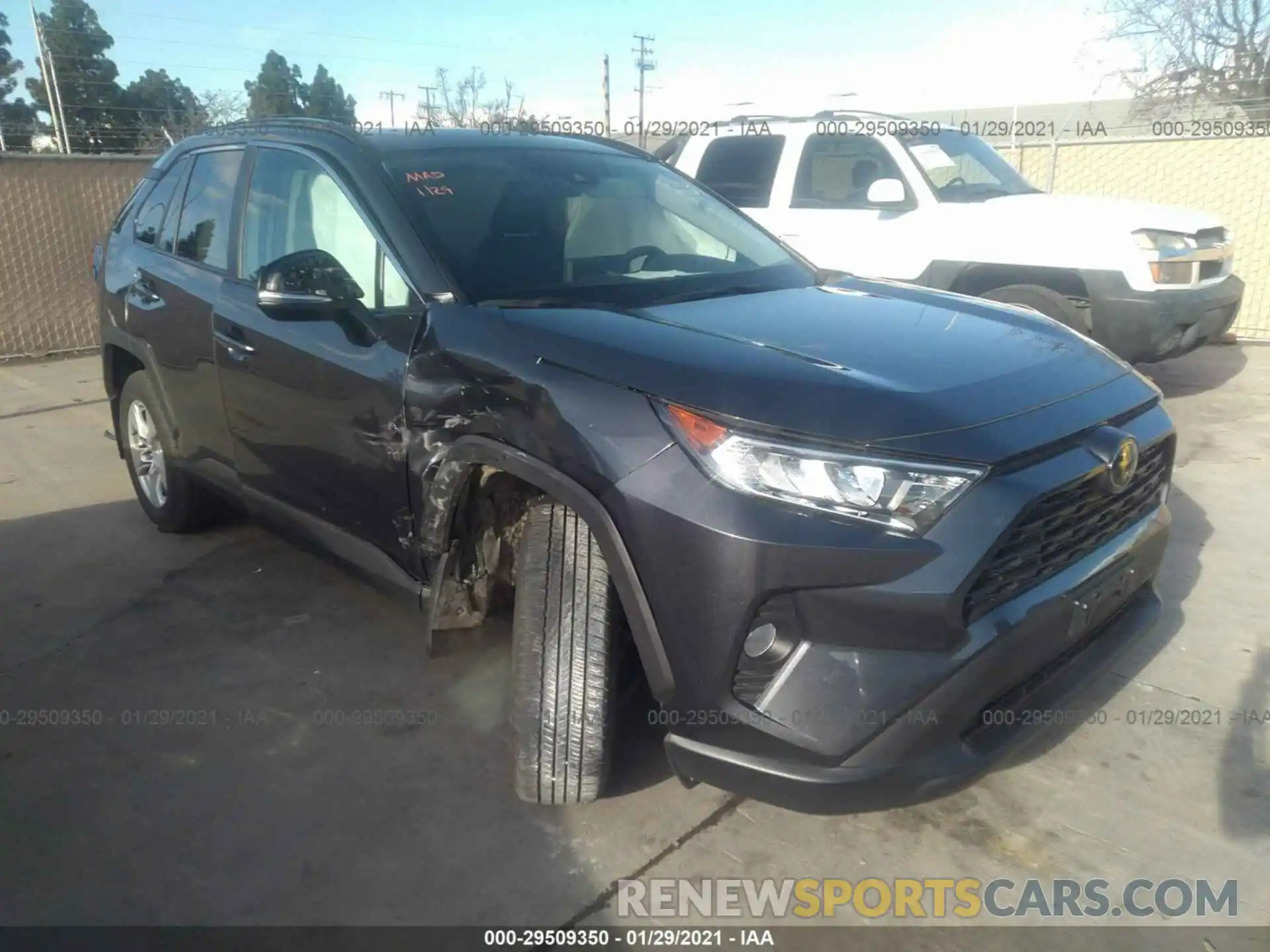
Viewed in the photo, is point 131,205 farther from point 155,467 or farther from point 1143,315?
point 1143,315

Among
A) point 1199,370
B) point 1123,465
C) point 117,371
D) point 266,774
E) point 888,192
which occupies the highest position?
point 888,192

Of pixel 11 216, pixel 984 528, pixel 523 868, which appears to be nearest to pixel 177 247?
pixel 523 868

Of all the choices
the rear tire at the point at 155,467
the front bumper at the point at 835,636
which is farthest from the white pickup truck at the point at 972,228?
the front bumper at the point at 835,636

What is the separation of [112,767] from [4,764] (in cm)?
35

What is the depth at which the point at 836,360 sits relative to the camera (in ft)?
7.97

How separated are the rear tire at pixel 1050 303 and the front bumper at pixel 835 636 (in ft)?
14.4

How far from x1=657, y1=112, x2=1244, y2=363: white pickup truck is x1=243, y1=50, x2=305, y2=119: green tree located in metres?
32.7

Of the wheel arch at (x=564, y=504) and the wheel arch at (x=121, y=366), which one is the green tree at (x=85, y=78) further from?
the wheel arch at (x=564, y=504)

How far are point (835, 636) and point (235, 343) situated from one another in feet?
8.37

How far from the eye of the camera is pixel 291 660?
144 inches

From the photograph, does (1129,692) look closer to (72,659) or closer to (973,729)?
(973,729)

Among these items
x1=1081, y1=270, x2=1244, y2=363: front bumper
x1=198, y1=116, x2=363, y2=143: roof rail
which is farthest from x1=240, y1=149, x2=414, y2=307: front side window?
x1=1081, y1=270, x2=1244, y2=363: front bumper

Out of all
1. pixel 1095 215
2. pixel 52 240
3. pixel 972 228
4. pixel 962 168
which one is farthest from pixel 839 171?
pixel 52 240

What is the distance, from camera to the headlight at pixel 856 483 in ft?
6.92
